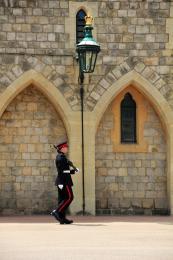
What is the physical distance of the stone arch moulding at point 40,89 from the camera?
57.6ft

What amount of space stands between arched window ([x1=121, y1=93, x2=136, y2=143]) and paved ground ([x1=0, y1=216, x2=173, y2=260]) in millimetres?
2677

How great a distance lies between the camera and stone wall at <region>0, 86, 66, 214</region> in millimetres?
17812

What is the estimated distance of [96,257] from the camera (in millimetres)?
9781

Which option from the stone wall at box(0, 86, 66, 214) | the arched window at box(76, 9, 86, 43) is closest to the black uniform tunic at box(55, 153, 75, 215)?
the stone wall at box(0, 86, 66, 214)

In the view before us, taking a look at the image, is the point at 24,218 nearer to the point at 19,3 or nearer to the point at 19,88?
the point at 19,88

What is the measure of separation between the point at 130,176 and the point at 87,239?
6448 millimetres

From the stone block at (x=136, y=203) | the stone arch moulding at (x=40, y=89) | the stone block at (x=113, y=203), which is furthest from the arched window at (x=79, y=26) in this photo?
the stone block at (x=136, y=203)

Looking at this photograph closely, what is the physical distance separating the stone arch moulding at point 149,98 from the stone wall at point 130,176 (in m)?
0.26

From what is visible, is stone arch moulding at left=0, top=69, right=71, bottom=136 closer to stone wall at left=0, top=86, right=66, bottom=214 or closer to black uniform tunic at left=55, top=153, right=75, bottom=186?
stone wall at left=0, top=86, right=66, bottom=214

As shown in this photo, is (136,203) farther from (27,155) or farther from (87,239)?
(87,239)

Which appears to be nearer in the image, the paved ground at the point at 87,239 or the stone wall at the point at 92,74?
the paved ground at the point at 87,239

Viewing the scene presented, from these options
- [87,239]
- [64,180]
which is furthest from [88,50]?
[87,239]

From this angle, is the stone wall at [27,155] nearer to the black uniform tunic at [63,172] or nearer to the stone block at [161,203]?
the stone block at [161,203]

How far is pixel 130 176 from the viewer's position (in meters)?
18.1
